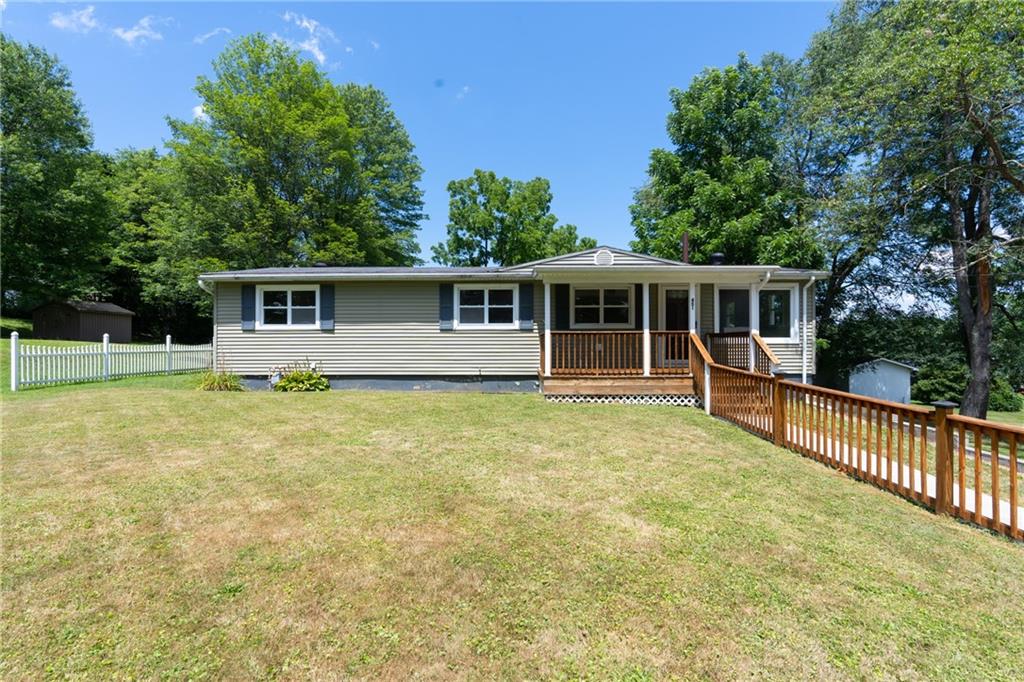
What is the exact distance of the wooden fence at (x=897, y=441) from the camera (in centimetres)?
341

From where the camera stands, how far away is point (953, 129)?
34.4ft

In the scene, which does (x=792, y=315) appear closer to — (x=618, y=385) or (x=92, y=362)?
(x=618, y=385)

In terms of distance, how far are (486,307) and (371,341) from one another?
9.86ft

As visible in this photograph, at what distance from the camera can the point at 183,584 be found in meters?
2.47

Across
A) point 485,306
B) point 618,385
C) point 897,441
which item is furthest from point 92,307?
point 897,441

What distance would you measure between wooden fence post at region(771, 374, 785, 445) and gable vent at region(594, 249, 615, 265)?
5091 mm

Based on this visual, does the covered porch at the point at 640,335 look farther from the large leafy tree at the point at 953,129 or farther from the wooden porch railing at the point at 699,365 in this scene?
the large leafy tree at the point at 953,129

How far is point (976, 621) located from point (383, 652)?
3.04m

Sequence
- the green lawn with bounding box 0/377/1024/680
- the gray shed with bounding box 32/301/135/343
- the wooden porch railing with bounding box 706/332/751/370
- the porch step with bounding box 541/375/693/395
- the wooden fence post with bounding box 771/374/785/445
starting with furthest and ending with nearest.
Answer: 1. the gray shed with bounding box 32/301/135/343
2. the wooden porch railing with bounding box 706/332/751/370
3. the porch step with bounding box 541/375/693/395
4. the wooden fence post with bounding box 771/374/785/445
5. the green lawn with bounding box 0/377/1024/680

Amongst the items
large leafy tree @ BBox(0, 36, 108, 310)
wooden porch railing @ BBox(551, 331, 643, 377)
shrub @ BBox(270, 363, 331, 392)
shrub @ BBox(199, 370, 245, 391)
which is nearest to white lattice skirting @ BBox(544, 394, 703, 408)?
wooden porch railing @ BBox(551, 331, 643, 377)

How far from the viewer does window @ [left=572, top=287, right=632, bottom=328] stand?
35.9 ft

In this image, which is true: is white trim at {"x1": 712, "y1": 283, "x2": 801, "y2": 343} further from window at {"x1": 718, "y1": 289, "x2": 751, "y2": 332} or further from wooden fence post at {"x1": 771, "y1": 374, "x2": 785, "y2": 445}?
wooden fence post at {"x1": 771, "y1": 374, "x2": 785, "y2": 445}

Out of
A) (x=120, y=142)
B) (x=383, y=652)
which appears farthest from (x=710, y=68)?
(x=120, y=142)

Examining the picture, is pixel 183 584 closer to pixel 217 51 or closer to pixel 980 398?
pixel 980 398
